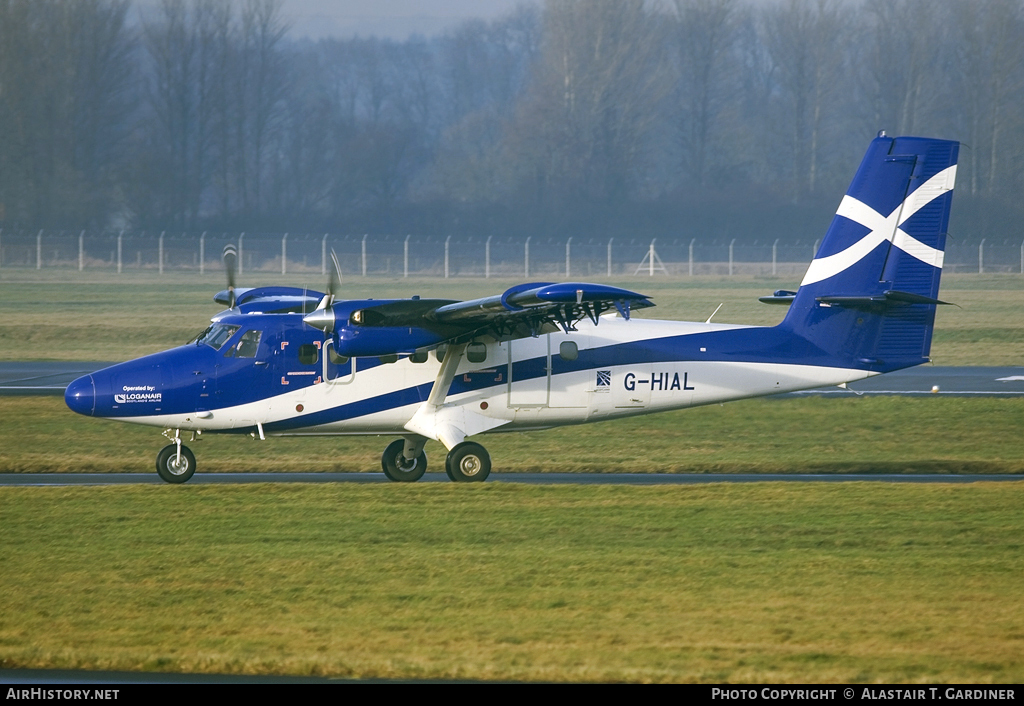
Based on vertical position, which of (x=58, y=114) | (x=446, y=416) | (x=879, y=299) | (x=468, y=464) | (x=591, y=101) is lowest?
(x=468, y=464)

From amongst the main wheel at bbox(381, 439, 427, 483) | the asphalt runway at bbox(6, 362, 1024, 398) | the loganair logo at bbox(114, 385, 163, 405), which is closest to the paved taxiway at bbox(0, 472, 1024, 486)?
the main wheel at bbox(381, 439, 427, 483)

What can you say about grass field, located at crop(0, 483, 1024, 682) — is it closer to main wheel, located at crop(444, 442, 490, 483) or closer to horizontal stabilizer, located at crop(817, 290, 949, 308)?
main wheel, located at crop(444, 442, 490, 483)

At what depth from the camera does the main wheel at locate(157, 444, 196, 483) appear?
1864 centimetres

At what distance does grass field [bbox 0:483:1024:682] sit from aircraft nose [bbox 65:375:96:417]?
53.3 inches

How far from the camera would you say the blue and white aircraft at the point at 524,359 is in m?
18.3

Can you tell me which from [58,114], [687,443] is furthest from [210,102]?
[687,443]

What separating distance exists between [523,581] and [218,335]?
819 cm

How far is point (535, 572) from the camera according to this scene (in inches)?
516

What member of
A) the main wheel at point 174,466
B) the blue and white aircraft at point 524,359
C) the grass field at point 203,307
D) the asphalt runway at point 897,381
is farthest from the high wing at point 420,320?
the grass field at point 203,307

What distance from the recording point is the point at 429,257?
2539 inches

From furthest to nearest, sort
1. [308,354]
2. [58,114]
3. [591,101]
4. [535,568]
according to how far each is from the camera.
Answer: [591,101] < [58,114] < [308,354] < [535,568]

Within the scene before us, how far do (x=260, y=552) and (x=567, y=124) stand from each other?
2731 inches

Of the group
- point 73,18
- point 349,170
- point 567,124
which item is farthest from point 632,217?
point 73,18

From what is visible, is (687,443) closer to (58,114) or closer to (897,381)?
(897,381)
